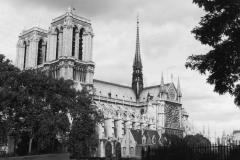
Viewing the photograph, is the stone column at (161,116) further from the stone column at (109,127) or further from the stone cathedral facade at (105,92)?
the stone column at (109,127)

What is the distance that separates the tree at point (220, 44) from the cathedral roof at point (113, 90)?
79.8m

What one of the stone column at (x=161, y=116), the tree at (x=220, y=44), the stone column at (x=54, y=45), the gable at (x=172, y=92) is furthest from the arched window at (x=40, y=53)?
the tree at (x=220, y=44)

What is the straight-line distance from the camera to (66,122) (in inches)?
1988

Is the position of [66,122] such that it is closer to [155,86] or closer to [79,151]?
[79,151]

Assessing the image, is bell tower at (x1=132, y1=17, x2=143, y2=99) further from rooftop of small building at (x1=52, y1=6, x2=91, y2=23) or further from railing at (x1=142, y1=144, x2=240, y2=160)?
railing at (x1=142, y1=144, x2=240, y2=160)

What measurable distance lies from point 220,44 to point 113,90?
91.2 meters

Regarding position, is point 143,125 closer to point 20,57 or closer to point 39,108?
point 20,57

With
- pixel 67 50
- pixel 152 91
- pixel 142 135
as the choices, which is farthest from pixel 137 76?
pixel 67 50

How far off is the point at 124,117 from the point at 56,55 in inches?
922

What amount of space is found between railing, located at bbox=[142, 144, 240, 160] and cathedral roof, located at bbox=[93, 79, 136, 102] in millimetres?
77093

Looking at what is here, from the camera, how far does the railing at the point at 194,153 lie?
2094cm

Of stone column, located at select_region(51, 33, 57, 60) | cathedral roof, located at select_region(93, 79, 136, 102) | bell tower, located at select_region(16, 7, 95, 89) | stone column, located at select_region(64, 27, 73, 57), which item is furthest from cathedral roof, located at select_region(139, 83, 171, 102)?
stone column, located at select_region(51, 33, 57, 60)

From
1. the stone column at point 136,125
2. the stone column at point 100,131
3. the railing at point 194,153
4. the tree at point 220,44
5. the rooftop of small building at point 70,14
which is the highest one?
the rooftop of small building at point 70,14

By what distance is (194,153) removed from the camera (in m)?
22.9
